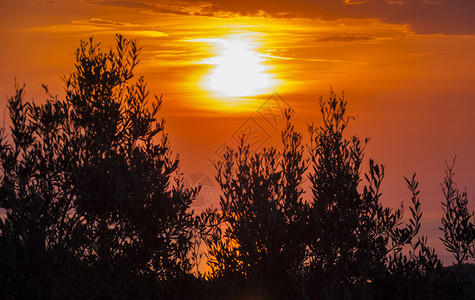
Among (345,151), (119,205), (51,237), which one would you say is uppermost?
(345,151)

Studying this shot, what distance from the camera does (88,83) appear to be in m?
23.0

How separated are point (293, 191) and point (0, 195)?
34.5 ft

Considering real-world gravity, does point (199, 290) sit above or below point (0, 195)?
below

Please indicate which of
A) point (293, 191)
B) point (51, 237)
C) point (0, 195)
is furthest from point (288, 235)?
point (0, 195)

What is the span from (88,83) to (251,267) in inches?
376

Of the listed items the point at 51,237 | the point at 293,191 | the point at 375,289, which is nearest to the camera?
the point at 51,237

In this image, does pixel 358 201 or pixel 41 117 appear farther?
pixel 41 117

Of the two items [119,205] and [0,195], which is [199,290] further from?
[0,195]

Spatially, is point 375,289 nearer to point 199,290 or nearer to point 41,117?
point 199,290

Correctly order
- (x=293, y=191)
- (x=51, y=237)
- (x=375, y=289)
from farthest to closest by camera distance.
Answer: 1. (x=293, y=191)
2. (x=375, y=289)
3. (x=51, y=237)

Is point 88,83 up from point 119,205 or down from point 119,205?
up

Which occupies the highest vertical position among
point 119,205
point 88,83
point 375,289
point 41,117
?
point 88,83

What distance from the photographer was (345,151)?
2111 cm

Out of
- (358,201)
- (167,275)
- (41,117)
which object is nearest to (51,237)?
(167,275)
